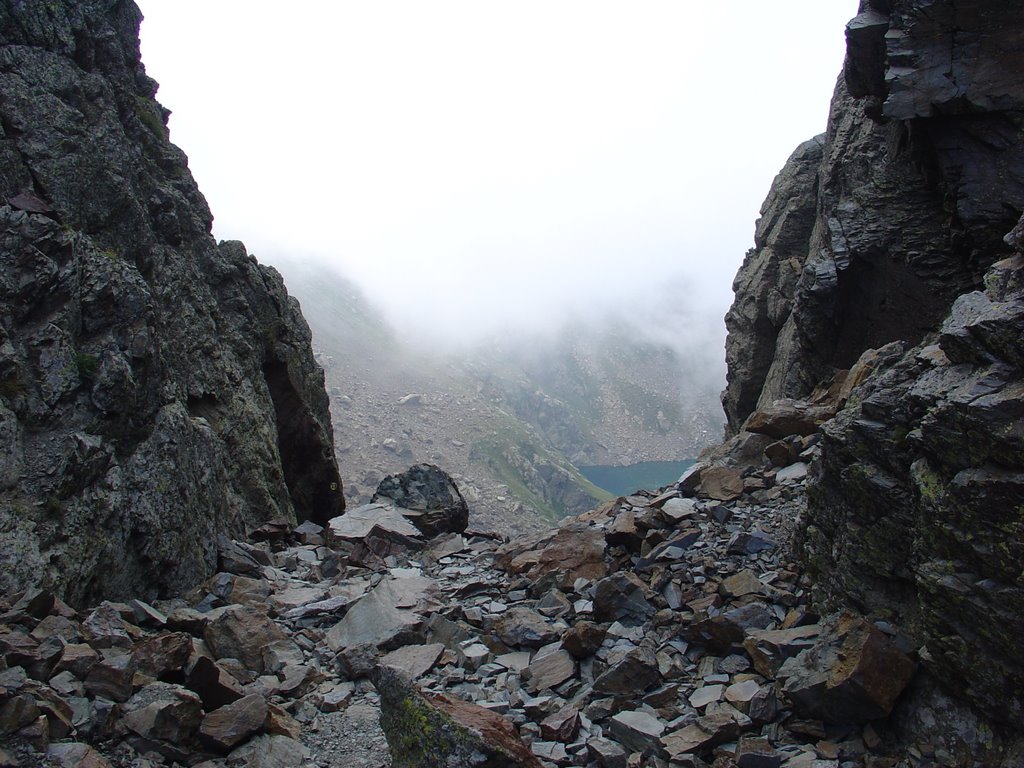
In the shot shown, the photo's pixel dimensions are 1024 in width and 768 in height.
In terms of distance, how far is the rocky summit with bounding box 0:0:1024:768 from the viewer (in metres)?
10.9

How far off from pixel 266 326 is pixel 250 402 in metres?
6.37

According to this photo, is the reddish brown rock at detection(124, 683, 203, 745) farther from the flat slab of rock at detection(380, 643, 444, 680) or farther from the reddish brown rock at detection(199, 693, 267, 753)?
the flat slab of rock at detection(380, 643, 444, 680)

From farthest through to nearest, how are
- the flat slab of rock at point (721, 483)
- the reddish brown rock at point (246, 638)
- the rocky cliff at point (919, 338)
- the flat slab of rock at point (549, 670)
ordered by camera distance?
the flat slab of rock at point (721, 483), the reddish brown rock at point (246, 638), the flat slab of rock at point (549, 670), the rocky cliff at point (919, 338)

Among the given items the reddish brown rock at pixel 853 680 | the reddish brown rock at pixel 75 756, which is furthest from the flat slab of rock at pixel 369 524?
the reddish brown rock at pixel 853 680

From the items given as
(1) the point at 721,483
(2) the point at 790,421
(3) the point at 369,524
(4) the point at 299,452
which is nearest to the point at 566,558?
(1) the point at 721,483

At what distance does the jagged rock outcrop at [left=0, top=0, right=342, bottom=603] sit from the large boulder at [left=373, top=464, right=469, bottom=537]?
7061 mm

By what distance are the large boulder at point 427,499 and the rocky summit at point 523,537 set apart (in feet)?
10.1

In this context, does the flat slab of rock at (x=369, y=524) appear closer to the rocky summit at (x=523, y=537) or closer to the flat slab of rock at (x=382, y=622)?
the rocky summit at (x=523, y=537)

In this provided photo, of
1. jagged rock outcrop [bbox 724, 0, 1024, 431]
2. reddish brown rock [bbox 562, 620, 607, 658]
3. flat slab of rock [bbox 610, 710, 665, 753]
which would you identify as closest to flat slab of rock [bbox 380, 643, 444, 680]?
reddish brown rock [bbox 562, 620, 607, 658]

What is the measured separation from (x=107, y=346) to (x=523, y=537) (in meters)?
16.4

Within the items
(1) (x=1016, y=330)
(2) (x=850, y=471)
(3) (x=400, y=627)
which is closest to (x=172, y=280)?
(3) (x=400, y=627)

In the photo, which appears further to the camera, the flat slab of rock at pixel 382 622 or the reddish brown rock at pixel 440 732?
the flat slab of rock at pixel 382 622

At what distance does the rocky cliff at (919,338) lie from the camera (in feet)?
34.2

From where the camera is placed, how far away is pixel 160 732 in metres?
10.9
